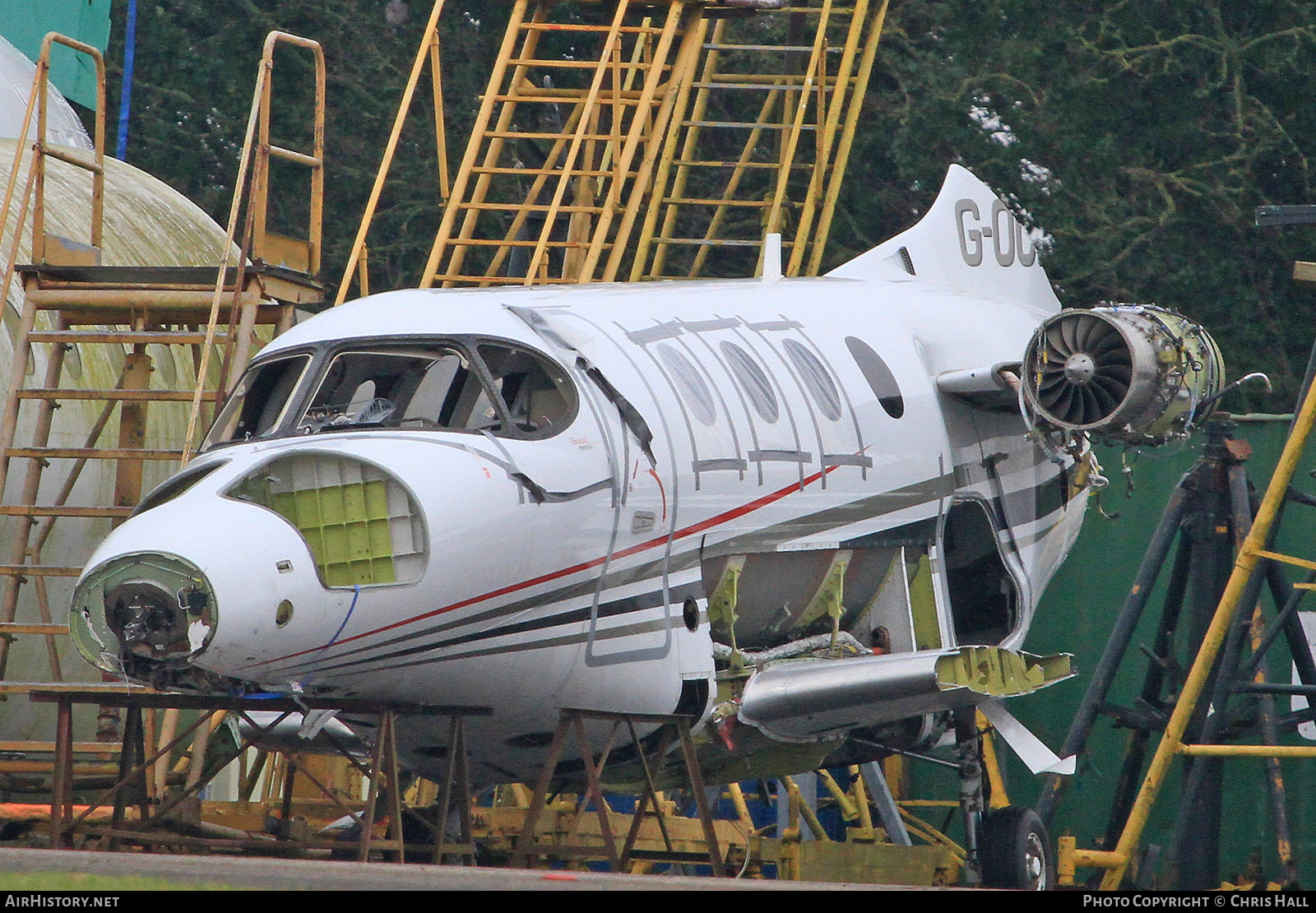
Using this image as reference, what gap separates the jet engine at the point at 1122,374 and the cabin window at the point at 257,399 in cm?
491

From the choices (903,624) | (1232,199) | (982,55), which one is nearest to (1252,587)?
(903,624)

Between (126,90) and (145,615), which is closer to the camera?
(145,615)

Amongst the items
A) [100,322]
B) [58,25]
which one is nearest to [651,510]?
[100,322]

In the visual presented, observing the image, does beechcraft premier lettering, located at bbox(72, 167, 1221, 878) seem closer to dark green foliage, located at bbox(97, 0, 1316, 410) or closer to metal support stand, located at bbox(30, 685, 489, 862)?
metal support stand, located at bbox(30, 685, 489, 862)

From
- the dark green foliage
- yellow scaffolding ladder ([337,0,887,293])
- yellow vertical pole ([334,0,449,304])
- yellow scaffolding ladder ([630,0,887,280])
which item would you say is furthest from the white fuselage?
the dark green foliage

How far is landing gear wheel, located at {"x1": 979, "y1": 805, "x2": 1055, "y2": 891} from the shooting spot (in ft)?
45.1

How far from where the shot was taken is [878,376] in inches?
539

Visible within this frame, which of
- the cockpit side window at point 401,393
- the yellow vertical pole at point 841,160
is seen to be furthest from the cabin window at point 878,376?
→ the yellow vertical pole at point 841,160

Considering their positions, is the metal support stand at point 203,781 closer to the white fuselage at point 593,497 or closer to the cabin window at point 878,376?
the white fuselage at point 593,497

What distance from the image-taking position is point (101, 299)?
14.0 meters

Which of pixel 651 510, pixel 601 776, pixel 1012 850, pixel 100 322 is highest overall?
pixel 100 322

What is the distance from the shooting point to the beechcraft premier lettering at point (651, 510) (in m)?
9.84

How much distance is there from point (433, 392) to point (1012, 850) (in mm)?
5427

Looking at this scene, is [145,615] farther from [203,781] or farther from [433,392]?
[433,392]
